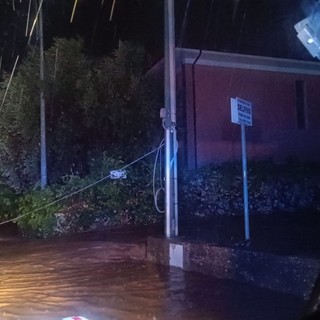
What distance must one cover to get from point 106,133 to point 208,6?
6.46 m

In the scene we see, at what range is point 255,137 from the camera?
59.3 ft

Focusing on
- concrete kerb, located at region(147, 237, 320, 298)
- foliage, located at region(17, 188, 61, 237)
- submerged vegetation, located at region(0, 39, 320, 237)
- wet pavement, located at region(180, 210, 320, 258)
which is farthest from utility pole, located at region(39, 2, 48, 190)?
concrete kerb, located at region(147, 237, 320, 298)

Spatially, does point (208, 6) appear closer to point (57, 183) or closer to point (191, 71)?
point (191, 71)

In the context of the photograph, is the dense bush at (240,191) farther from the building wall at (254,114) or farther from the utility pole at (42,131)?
the utility pole at (42,131)

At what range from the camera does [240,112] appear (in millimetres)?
8680

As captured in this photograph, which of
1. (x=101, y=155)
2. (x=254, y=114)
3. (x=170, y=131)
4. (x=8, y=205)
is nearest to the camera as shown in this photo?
(x=170, y=131)

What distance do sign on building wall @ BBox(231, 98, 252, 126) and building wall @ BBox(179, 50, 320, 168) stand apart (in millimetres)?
8168

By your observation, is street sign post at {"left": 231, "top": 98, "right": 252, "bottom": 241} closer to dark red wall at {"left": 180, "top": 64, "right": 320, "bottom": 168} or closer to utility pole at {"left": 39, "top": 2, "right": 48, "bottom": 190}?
utility pole at {"left": 39, "top": 2, "right": 48, "bottom": 190}

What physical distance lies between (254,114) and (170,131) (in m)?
8.86

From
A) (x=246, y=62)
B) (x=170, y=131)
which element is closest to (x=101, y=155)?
(x=170, y=131)

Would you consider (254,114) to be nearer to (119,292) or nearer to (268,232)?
(268,232)

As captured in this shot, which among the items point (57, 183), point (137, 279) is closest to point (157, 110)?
point (57, 183)

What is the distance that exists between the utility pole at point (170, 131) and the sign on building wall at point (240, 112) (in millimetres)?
1410

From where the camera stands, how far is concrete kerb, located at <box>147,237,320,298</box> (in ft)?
22.2
